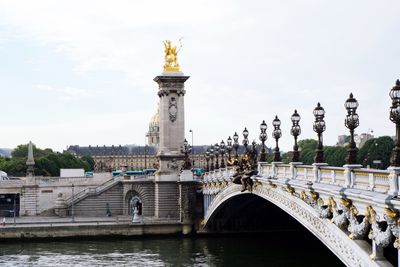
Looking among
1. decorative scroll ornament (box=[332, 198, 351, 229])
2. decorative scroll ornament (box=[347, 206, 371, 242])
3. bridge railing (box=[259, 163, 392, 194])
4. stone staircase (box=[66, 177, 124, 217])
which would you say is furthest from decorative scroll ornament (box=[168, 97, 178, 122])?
decorative scroll ornament (box=[347, 206, 371, 242])

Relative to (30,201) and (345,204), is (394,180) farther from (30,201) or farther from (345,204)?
(30,201)

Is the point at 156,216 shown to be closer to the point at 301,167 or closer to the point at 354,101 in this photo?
the point at 301,167

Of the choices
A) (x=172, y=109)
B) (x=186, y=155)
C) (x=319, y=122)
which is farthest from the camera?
(x=172, y=109)

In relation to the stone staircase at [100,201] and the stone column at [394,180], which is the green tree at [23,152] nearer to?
the stone staircase at [100,201]

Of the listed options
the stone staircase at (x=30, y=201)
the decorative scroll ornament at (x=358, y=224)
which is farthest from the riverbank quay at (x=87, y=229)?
the decorative scroll ornament at (x=358, y=224)

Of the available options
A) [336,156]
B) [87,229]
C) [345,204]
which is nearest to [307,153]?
[336,156]

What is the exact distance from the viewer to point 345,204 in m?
20.2

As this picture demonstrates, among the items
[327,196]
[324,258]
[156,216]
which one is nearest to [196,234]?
[156,216]

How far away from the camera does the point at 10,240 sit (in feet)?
181

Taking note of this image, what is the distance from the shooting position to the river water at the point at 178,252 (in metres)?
43.6

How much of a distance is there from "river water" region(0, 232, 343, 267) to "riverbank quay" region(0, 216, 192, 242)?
108cm

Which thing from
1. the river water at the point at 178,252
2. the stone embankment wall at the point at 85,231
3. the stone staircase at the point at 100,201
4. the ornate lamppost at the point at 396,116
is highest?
the ornate lamppost at the point at 396,116

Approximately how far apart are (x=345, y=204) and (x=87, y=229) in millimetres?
39171

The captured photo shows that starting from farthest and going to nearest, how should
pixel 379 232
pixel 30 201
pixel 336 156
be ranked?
pixel 336 156 → pixel 30 201 → pixel 379 232
